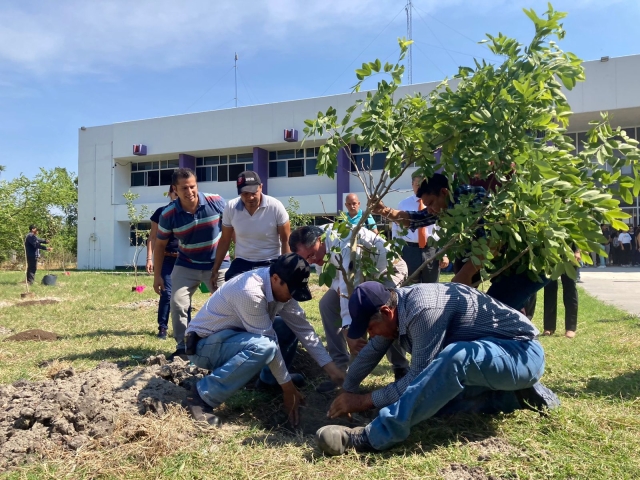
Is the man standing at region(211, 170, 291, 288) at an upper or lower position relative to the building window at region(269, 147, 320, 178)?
lower

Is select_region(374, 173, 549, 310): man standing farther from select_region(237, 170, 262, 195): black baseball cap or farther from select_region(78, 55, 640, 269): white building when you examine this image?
select_region(78, 55, 640, 269): white building

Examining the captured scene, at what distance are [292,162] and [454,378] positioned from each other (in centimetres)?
2305

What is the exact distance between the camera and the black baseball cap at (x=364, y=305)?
9.43 ft

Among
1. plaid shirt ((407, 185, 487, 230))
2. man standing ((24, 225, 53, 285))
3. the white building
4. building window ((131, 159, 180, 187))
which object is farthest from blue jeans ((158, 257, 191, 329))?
building window ((131, 159, 180, 187))

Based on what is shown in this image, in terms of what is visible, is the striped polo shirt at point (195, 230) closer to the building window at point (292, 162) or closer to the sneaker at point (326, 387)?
the sneaker at point (326, 387)

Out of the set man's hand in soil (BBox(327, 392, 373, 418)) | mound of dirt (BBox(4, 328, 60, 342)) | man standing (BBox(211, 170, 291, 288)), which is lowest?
mound of dirt (BBox(4, 328, 60, 342))

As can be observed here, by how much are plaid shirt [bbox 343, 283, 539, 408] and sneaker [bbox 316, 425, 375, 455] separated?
198mm

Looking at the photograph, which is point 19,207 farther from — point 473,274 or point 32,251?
point 473,274

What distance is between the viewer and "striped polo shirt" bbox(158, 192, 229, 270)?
538 cm

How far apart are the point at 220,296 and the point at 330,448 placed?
47.9 inches

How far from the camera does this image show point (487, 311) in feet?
9.89

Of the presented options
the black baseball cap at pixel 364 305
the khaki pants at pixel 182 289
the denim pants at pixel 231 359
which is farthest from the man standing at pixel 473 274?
the khaki pants at pixel 182 289

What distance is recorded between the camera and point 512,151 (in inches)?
122

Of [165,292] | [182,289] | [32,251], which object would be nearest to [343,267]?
[182,289]
